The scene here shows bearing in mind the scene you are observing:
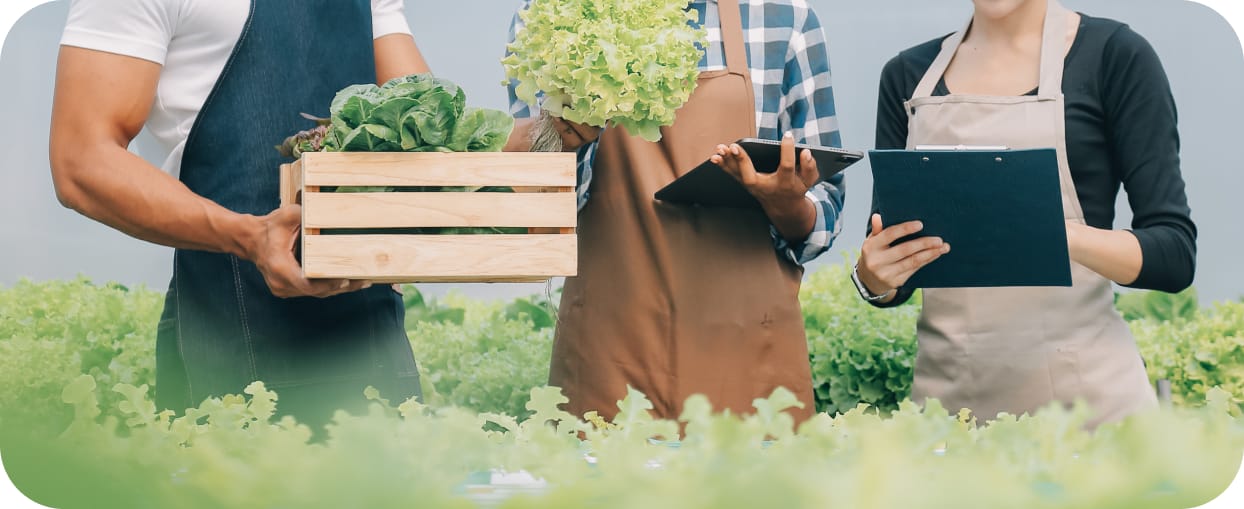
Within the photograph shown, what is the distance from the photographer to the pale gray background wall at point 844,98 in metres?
3.25

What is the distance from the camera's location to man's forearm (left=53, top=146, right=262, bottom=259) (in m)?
1.76

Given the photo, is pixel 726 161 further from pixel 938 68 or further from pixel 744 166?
pixel 938 68

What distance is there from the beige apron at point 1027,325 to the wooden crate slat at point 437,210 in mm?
1052

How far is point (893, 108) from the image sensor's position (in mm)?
2527

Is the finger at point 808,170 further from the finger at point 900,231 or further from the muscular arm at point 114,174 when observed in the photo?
the muscular arm at point 114,174

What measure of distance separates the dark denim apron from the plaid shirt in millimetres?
470

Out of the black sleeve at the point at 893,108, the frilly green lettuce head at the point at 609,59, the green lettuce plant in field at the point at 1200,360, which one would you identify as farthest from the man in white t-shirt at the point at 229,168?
the green lettuce plant in field at the point at 1200,360

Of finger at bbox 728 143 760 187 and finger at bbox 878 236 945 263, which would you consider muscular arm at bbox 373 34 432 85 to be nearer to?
finger at bbox 728 143 760 187

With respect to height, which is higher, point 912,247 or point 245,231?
point 245,231

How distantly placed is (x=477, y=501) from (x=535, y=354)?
2.96 m

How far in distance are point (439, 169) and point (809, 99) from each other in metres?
1.00

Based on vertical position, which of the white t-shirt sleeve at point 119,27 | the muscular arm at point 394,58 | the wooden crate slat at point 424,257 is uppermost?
the white t-shirt sleeve at point 119,27

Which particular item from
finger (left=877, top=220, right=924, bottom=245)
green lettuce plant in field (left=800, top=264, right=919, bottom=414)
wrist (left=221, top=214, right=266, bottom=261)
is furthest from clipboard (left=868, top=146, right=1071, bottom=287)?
green lettuce plant in field (left=800, top=264, right=919, bottom=414)

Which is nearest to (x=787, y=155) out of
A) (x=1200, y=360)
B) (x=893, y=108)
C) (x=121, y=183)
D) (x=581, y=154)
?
(x=581, y=154)
